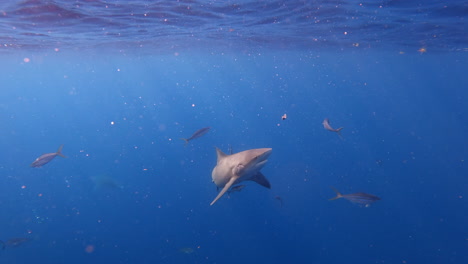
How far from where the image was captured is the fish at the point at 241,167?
564cm

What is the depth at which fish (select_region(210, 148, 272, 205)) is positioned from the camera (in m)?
5.64

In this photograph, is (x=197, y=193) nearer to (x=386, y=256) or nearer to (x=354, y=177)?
(x=386, y=256)

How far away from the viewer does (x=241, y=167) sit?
19.5 ft

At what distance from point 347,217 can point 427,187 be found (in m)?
15.0

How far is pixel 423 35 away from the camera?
69.2 feet

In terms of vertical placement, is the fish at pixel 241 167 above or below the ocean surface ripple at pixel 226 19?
below

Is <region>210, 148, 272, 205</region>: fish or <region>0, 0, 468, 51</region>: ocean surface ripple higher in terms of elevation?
<region>0, 0, 468, 51</region>: ocean surface ripple

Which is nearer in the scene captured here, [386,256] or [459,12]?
[459,12]

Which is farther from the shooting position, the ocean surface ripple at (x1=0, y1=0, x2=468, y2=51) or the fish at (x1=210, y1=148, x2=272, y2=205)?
the ocean surface ripple at (x1=0, y1=0, x2=468, y2=51)

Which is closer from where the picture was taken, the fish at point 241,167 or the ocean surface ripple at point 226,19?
the fish at point 241,167

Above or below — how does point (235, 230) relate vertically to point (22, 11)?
below

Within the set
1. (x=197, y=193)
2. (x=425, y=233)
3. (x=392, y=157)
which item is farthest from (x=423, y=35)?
(x=392, y=157)

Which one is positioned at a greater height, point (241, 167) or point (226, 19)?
point (226, 19)

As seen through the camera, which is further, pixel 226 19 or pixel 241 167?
pixel 226 19
